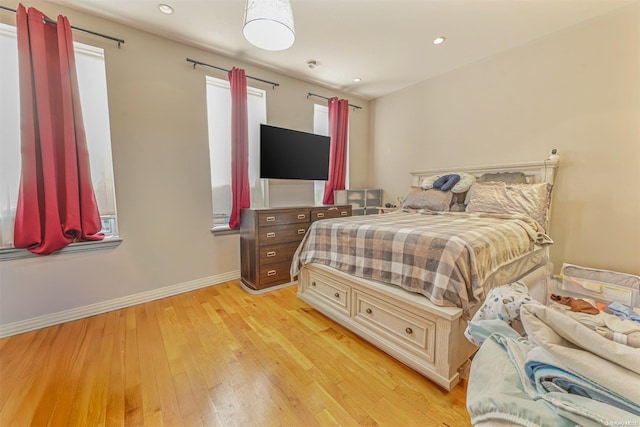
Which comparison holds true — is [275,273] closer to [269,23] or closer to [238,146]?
[238,146]

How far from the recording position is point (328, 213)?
3182 millimetres

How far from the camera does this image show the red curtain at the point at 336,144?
3.77 metres

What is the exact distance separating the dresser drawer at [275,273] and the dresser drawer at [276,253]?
1.8 inches

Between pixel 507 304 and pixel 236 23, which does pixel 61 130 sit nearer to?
pixel 236 23

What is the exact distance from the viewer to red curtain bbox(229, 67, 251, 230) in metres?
2.79

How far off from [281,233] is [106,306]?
5.66 feet

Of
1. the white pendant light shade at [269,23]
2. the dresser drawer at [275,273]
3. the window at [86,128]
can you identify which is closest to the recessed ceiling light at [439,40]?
the white pendant light shade at [269,23]

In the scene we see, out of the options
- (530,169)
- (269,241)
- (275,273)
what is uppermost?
(530,169)

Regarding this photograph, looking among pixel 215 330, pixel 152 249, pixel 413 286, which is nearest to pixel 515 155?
pixel 413 286

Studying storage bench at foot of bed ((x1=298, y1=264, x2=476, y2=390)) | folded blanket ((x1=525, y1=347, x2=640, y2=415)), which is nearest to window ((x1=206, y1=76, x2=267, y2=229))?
storage bench at foot of bed ((x1=298, y1=264, x2=476, y2=390))

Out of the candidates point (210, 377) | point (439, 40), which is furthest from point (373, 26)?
point (210, 377)

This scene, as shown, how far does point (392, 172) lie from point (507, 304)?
11.3 ft

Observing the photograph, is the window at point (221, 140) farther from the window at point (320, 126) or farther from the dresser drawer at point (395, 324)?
the dresser drawer at point (395, 324)

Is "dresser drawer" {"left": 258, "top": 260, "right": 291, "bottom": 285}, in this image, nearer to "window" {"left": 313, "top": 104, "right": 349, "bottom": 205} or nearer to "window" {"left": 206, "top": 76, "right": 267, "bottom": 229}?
"window" {"left": 206, "top": 76, "right": 267, "bottom": 229}
